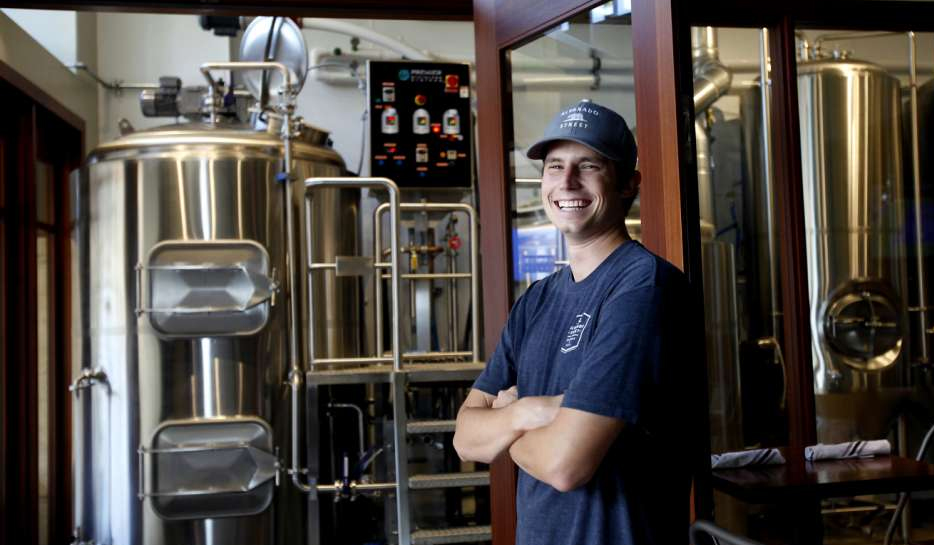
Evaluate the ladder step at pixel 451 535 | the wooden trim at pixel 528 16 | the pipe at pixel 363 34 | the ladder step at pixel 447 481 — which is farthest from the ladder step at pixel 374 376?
the pipe at pixel 363 34

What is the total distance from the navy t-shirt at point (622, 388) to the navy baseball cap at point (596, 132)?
0.17 metres

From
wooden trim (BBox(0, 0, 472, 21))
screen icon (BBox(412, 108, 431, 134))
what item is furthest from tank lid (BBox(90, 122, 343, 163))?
wooden trim (BBox(0, 0, 472, 21))

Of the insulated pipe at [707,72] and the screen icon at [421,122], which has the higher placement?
the screen icon at [421,122]

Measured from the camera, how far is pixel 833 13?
9.39ft

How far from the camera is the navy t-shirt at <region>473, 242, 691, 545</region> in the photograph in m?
1.38

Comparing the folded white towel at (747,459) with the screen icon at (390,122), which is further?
the screen icon at (390,122)

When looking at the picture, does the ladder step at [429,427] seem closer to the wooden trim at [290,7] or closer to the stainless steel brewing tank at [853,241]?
the stainless steel brewing tank at [853,241]

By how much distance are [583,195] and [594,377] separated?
1.19 feet

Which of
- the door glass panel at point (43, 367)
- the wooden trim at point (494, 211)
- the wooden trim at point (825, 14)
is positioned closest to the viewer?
the wooden trim at point (494, 211)

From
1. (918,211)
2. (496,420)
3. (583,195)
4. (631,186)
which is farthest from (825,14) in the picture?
(496,420)

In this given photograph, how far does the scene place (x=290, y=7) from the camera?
3322 mm

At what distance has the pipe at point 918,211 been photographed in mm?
3148

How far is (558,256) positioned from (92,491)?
9.04 ft

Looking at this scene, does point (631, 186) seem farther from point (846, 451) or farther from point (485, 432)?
point (846, 451)
